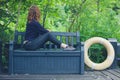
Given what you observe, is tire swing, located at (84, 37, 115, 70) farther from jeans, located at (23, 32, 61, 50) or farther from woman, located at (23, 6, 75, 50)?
jeans, located at (23, 32, 61, 50)

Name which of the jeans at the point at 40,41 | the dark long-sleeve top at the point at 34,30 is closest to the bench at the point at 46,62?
the jeans at the point at 40,41

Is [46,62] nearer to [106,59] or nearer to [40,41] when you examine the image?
[40,41]

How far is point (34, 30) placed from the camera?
21.6 ft

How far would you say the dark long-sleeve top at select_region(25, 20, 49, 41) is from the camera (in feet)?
21.5

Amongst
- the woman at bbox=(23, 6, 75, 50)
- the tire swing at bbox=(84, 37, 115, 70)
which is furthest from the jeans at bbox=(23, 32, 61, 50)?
the tire swing at bbox=(84, 37, 115, 70)

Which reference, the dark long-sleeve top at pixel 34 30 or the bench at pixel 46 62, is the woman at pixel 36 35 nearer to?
the dark long-sleeve top at pixel 34 30

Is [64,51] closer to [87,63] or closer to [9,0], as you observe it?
[87,63]

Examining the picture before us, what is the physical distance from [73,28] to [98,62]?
6.17ft

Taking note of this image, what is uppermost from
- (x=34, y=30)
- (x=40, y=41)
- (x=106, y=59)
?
(x=34, y=30)

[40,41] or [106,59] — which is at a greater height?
[40,41]

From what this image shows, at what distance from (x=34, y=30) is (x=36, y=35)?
0.12 metres

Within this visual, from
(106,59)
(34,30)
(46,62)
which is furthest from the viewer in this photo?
(106,59)

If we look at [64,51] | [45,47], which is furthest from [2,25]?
[64,51]

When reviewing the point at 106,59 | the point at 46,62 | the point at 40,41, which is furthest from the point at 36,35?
the point at 106,59
